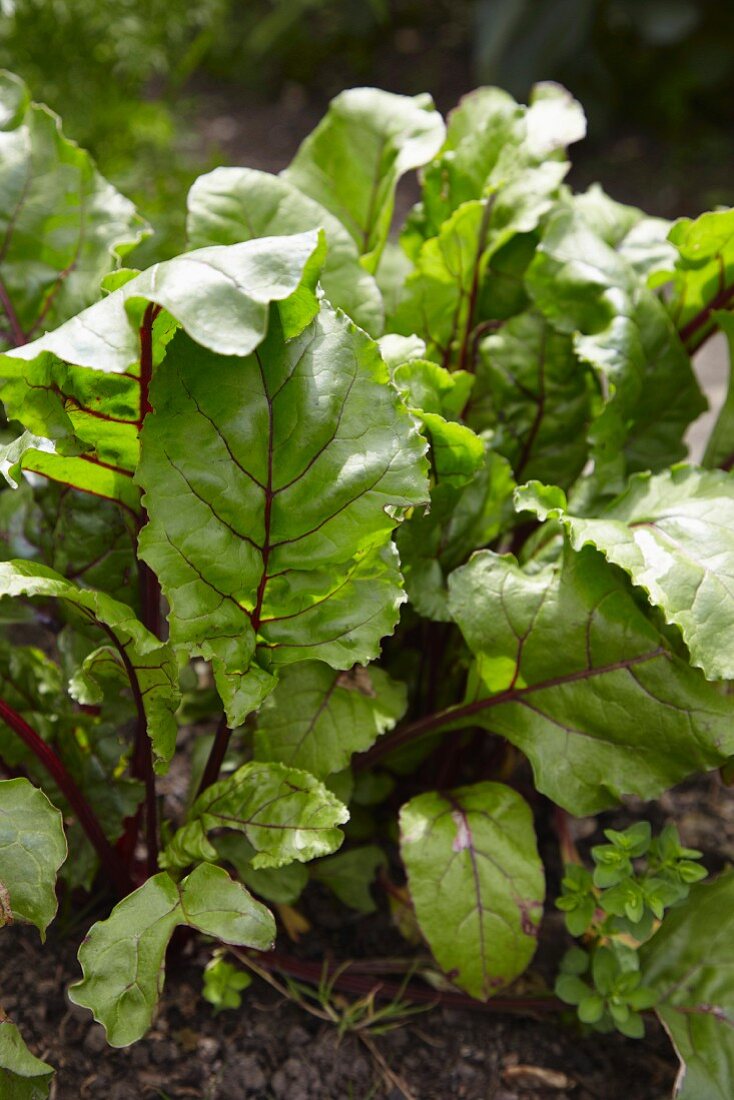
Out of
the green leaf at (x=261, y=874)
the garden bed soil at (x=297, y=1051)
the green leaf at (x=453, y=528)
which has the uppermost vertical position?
the green leaf at (x=453, y=528)

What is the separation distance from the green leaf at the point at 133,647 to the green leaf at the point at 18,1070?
1.15 ft

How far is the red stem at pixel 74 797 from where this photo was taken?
1.53 meters

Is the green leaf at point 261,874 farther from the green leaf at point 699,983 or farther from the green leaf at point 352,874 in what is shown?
the green leaf at point 699,983

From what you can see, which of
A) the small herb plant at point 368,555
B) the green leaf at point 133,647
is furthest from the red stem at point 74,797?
the green leaf at point 133,647

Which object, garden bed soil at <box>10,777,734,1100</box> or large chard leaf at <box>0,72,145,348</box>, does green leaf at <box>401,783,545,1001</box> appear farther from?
large chard leaf at <box>0,72,145,348</box>

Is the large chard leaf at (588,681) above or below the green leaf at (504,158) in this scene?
below

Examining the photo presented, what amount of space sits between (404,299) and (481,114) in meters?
0.39

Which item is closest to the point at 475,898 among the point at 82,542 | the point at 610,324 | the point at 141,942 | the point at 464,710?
the point at 464,710

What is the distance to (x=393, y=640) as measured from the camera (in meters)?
1.96

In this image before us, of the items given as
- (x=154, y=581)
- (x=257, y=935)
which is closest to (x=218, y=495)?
(x=154, y=581)

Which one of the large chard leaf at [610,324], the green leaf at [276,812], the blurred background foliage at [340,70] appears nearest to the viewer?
the green leaf at [276,812]

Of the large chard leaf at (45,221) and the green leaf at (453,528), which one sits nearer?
the green leaf at (453,528)

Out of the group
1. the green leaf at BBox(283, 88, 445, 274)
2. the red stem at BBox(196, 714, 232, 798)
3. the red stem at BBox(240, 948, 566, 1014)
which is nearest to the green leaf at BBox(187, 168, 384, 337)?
the green leaf at BBox(283, 88, 445, 274)

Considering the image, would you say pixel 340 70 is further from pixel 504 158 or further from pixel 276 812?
pixel 276 812
